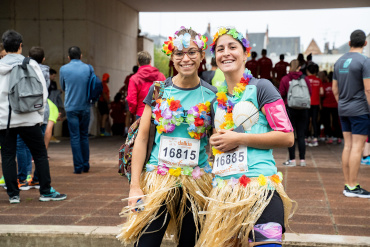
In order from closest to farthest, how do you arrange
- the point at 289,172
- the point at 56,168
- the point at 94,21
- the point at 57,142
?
the point at 289,172, the point at 56,168, the point at 57,142, the point at 94,21

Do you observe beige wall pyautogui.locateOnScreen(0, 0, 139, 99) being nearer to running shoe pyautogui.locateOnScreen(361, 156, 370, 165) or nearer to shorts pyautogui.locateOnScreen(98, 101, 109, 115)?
shorts pyautogui.locateOnScreen(98, 101, 109, 115)

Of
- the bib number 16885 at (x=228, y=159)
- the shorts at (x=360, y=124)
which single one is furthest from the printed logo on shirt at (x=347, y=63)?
the bib number 16885 at (x=228, y=159)

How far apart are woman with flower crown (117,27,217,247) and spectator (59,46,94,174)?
5.22 meters

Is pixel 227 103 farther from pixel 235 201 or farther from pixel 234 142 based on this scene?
pixel 235 201

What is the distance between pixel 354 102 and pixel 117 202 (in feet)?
10.2

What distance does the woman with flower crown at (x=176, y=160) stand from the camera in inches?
121

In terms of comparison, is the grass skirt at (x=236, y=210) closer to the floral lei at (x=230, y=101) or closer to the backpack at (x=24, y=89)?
Answer: the floral lei at (x=230, y=101)

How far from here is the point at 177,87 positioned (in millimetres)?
3207

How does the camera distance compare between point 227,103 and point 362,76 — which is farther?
point 362,76

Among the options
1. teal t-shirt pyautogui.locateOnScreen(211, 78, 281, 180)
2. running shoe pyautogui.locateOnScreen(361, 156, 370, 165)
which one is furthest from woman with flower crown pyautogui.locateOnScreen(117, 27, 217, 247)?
running shoe pyautogui.locateOnScreen(361, 156, 370, 165)

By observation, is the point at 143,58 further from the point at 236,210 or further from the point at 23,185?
the point at 236,210

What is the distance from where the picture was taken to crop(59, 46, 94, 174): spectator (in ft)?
27.0

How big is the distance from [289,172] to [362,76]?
262 cm

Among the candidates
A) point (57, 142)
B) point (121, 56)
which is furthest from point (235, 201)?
point (121, 56)
